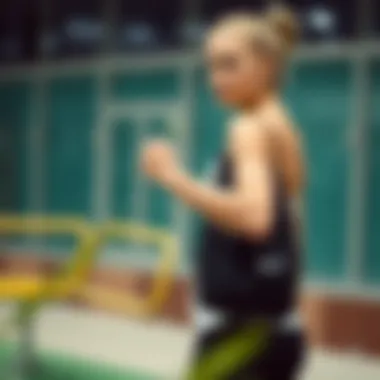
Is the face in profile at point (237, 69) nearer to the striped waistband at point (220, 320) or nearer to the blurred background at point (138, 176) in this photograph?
the blurred background at point (138, 176)

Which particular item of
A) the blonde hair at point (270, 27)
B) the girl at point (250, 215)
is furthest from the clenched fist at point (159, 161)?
the blonde hair at point (270, 27)

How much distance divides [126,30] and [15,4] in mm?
117

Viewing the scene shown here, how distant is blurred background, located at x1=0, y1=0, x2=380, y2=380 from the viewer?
0.83 metres

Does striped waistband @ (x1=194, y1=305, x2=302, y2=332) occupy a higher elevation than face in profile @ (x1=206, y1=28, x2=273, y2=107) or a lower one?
lower

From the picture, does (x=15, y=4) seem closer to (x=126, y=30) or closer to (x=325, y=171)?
(x=126, y=30)

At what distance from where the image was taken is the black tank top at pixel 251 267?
79 cm

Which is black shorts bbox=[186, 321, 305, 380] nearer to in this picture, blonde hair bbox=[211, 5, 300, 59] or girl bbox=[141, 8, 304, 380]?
girl bbox=[141, 8, 304, 380]

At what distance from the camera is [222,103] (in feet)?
2.75

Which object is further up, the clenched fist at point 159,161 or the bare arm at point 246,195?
the clenched fist at point 159,161

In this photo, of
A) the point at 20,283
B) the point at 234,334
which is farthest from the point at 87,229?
the point at 234,334

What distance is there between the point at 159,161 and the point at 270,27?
137mm

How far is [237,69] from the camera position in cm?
81

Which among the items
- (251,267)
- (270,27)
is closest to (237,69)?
(270,27)

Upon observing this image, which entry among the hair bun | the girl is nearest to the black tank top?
the girl
